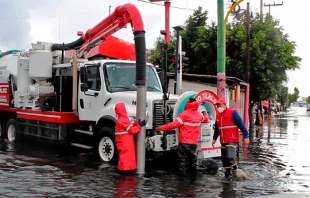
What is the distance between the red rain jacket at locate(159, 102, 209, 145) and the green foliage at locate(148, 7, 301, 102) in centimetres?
2127

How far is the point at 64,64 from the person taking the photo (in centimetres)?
1474

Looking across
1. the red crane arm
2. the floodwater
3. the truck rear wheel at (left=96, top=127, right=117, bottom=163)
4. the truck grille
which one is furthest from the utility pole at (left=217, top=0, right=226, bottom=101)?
the truck rear wheel at (left=96, top=127, right=117, bottom=163)

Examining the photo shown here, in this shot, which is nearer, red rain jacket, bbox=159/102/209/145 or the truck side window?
red rain jacket, bbox=159/102/209/145

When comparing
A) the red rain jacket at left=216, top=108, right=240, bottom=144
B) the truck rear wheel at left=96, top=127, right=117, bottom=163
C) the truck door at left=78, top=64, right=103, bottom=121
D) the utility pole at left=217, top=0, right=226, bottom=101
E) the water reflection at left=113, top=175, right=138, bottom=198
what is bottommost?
the water reflection at left=113, top=175, right=138, bottom=198

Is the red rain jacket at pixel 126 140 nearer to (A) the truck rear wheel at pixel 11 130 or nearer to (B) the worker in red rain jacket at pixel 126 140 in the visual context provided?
(B) the worker in red rain jacket at pixel 126 140

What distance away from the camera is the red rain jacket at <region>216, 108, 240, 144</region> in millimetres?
11219

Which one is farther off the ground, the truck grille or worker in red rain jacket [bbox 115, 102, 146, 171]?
the truck grille

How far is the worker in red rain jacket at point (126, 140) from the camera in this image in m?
10.8

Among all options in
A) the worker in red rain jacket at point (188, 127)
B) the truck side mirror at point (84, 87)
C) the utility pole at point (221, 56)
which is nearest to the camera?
the worker in red rain jacket at point (188, 127)

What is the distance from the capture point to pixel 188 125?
35.4ft

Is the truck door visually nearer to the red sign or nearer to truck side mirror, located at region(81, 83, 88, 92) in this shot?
truck side mirror, located at region(81, 83, 88, 92)

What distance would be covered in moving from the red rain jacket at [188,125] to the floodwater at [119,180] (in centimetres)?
91

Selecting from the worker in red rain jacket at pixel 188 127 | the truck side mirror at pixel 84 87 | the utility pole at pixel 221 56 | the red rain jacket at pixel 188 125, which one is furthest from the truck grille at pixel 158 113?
the utility pole at pixel 221 56

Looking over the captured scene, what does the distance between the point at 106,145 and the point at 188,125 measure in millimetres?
2652
